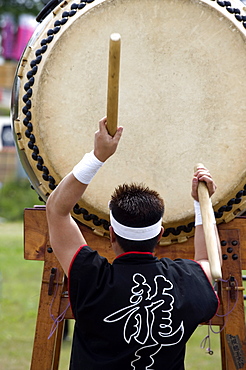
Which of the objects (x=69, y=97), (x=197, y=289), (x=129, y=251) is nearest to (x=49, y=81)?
(x=69, y=97)

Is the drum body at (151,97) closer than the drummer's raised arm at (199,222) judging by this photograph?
No

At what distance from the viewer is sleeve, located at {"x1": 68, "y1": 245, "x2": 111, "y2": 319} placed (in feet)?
5.01

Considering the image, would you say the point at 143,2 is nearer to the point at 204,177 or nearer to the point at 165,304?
the point at 204,177

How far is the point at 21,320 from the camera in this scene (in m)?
4.45

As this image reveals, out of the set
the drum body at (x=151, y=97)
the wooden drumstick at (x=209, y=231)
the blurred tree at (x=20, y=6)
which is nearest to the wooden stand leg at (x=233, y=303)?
the drum body at (x=151, y=97)

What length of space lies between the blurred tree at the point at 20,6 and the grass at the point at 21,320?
12.2 metres

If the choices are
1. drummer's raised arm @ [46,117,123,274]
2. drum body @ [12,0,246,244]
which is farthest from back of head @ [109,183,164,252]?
drum body @ [12,0,246,244]

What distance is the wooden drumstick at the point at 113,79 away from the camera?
1.32 m

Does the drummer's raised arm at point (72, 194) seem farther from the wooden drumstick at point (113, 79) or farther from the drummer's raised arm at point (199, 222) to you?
the drummer's raised arm at point (199, 222)

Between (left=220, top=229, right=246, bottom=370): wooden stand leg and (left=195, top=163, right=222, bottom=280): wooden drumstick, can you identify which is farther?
(left=220, top=229, right=246, bottom=370): wooden stand leg

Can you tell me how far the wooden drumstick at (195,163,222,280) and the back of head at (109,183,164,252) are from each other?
122 mm

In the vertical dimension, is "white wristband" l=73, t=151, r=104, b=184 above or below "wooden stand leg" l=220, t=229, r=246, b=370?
above

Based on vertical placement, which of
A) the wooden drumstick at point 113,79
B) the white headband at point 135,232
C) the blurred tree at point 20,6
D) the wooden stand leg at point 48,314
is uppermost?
the blurred tree at point 20,6

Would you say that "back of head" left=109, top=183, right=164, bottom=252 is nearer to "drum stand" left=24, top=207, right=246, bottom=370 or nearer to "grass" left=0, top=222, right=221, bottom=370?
"drum stand" left=24, top=207, right=246, bottom=370
